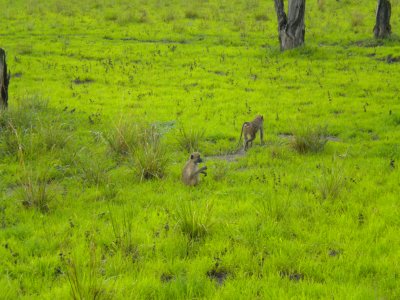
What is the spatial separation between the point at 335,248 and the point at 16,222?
440cm

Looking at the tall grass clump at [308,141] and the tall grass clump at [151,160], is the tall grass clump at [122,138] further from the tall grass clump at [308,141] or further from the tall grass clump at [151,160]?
the tall grass clump at [308,141]

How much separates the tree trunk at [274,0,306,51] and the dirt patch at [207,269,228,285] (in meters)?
14.8

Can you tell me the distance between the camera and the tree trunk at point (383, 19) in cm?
1817

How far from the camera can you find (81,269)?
4.93m

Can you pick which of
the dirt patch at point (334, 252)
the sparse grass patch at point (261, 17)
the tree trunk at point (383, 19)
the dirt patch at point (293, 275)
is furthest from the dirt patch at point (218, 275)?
the sparse grass patch at point (261, 17)

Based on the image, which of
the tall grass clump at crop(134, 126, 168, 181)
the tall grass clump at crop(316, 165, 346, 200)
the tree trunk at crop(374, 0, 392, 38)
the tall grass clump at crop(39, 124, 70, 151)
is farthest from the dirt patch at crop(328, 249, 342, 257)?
the tree trunk at crop(374, 0, 392, 38)

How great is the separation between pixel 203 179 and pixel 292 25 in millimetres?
12099

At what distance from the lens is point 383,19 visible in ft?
60.5

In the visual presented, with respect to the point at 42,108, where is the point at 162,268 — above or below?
below

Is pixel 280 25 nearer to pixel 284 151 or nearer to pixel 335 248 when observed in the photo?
pixel 284 151

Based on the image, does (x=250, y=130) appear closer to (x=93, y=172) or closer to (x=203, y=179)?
(x=203, y=179)

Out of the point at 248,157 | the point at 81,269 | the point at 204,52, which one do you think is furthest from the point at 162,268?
the point at 204,52

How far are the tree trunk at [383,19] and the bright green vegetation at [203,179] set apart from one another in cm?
62

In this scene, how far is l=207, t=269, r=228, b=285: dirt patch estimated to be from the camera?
4961 millimetres
